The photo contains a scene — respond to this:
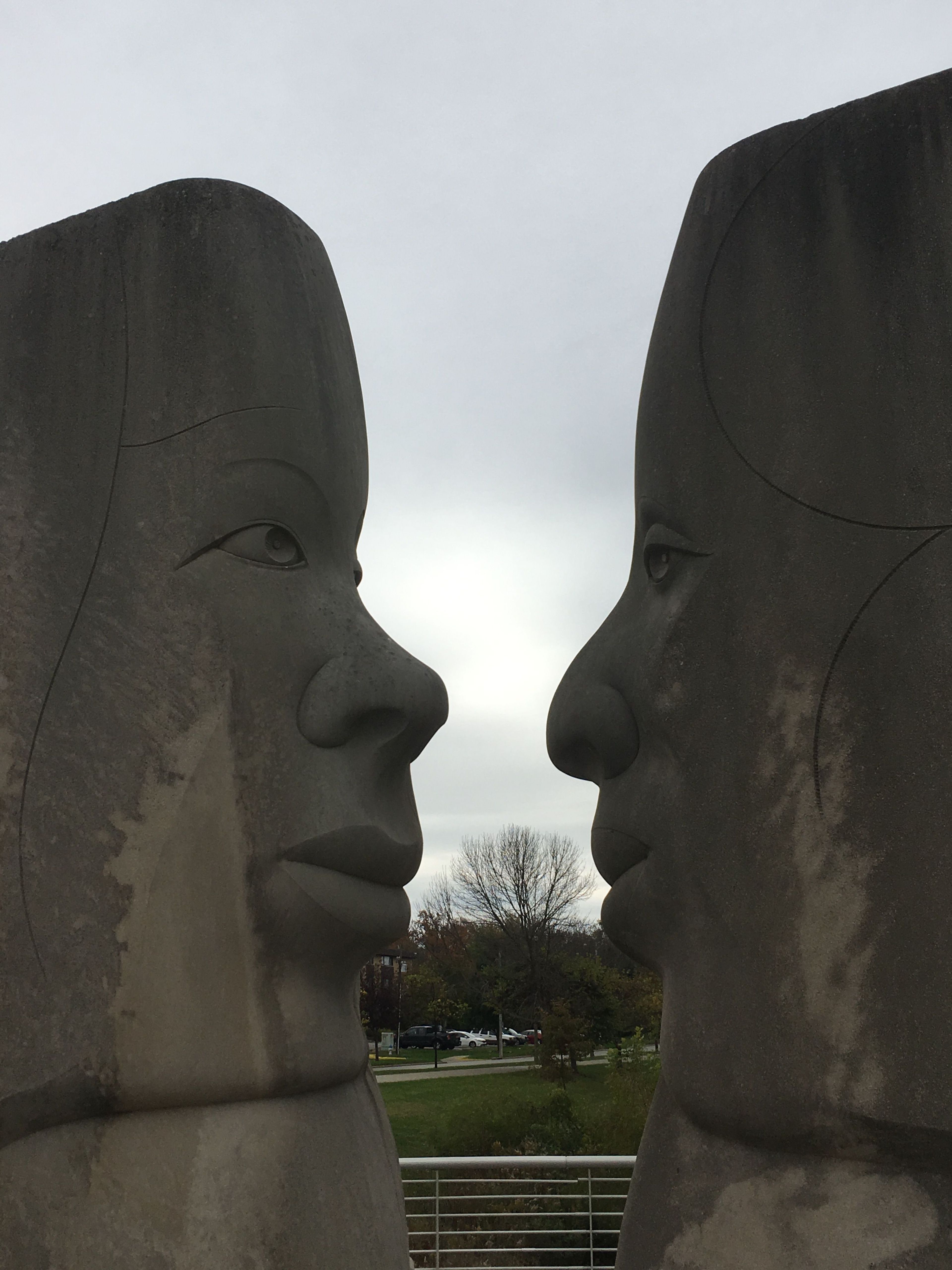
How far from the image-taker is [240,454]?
11.3ft

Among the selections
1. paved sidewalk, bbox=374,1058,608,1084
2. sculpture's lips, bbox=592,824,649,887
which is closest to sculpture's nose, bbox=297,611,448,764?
sculpture's lips, bbox=592,824,649,887

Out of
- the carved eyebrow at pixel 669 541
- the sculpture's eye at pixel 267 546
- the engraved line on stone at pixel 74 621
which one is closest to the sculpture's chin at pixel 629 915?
the carved eyebrow at pixel 669 541

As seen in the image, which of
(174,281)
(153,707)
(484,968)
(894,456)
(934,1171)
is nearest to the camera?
(934,1171)

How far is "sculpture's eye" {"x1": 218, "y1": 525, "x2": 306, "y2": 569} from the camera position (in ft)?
11.2

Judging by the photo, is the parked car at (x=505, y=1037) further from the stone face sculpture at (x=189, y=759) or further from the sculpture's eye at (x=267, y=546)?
the sculpture's eye at (x=267, y=546)

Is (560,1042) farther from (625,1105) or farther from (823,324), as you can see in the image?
(823,324)

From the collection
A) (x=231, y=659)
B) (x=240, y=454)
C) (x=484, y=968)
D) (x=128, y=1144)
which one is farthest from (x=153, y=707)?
(x=484, y=968)

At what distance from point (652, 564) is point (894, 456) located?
0.74m

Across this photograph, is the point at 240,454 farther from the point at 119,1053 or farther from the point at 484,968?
the point at 484,968

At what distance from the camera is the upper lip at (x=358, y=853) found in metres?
3.23

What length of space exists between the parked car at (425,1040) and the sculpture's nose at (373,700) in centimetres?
3808

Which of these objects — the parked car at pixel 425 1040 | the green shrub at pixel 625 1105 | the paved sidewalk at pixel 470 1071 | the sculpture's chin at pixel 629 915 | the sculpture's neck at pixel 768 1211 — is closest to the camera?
the sculpture's neck at pixel 768 1211

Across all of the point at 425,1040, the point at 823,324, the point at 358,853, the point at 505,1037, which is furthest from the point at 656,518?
the point at 505,1037

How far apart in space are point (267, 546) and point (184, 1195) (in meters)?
1.79
